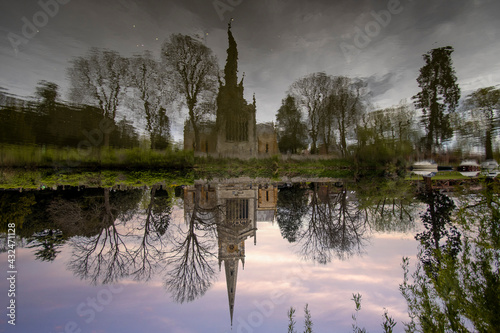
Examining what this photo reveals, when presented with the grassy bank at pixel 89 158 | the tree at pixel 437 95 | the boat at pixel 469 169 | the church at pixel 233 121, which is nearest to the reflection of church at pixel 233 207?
the grassy bank at pixel 89 158

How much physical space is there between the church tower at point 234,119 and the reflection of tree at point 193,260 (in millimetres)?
10348

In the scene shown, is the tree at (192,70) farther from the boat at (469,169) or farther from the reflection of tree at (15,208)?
the boat at (469,169)

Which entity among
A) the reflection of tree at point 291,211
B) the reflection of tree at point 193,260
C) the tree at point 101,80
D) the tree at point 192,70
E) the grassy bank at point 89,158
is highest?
the tree at point 192,70

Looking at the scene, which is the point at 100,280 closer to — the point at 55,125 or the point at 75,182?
the point at 75,182

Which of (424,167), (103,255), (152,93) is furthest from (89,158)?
(424,167)

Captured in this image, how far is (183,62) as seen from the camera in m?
11.5

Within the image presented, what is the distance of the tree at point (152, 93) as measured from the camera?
391 inches

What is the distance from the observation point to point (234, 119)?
55.3 ft

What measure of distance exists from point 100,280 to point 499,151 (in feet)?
61.9

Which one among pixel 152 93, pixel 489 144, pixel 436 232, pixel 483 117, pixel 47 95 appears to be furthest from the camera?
pixel 152 93

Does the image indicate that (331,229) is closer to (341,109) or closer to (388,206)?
(388,206)

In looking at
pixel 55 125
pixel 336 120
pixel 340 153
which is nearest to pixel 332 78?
pixel 336 120

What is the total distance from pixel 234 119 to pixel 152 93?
7672 millimetres

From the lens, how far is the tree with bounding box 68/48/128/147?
8.54 metres
